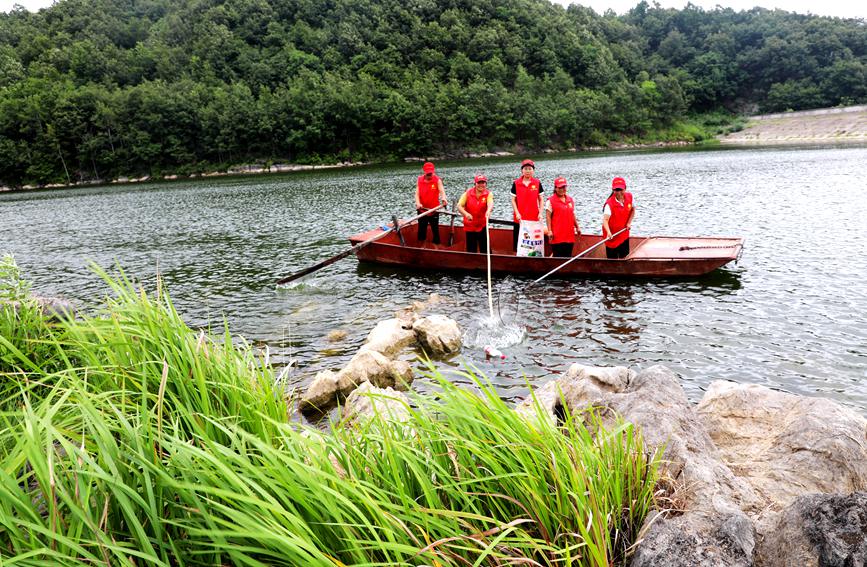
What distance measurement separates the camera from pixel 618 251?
492 inches

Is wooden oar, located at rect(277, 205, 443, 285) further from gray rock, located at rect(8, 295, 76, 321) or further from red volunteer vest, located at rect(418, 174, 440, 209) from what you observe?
gray rock, located at rect(8, 295, 76, 321)

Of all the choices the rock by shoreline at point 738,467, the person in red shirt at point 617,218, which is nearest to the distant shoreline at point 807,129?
the person in red shirt at point 617,218

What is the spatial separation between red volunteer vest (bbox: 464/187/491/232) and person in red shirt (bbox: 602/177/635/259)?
3107 mm

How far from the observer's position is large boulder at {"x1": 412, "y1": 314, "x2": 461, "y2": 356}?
8.92 meters

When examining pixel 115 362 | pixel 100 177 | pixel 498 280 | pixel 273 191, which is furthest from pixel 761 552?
pixel 100 177

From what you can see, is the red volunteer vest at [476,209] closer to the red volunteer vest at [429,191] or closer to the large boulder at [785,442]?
the red volunteer vest at [429,191]

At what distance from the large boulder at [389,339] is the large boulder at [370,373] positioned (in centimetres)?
95

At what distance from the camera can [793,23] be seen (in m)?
134

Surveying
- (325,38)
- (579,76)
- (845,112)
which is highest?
(325,38)

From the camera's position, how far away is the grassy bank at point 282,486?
6.43 feet

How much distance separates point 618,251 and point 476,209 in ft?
12.7

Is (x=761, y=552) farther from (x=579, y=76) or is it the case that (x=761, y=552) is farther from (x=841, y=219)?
(x=579, y=76)

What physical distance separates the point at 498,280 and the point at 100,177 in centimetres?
8741

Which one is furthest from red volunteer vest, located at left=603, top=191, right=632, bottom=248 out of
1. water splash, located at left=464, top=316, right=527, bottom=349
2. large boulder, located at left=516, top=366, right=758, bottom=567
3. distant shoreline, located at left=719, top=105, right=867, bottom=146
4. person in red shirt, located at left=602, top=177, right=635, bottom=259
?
distant shoreline, located at left=719, top=105, right=867, bottom=146
